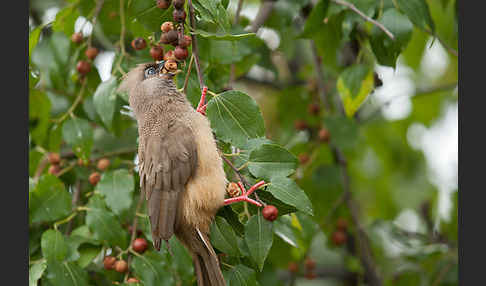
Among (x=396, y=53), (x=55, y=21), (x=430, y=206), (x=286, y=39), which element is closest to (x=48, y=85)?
(x=55, y=21)

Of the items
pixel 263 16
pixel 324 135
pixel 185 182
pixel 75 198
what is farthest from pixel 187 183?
pixel 324 135

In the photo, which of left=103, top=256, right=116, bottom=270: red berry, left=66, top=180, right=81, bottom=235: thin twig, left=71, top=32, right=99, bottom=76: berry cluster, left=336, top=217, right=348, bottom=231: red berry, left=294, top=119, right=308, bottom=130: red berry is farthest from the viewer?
left=294, top=119, right=308, bottom=130: red berry

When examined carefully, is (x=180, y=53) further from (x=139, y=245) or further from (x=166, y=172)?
(x=139, y=245)

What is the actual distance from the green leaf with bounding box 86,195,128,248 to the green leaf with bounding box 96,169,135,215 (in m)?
0.06

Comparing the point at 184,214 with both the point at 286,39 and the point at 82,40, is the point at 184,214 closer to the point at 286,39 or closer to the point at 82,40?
the point at 82,40

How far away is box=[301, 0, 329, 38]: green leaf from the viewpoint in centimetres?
389

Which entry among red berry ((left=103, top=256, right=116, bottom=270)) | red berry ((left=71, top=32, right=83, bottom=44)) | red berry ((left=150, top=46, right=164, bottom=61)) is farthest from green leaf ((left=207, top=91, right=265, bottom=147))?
red berry ((left=71, top=32, right=83, bottom=44))

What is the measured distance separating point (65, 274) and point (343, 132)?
8.32 ft

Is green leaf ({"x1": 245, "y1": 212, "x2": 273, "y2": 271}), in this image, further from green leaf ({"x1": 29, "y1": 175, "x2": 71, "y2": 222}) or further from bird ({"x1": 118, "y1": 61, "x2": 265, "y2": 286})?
green leaf ({"x1": 29, "y1": 175, "x2": 71, "y2": 222})

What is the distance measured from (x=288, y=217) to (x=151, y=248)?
2.79 feet

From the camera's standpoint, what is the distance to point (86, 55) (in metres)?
4.04

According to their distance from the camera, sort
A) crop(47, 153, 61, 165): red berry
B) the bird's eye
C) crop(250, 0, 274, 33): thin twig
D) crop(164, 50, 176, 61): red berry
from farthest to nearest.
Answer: crop(250, 0, 274, 33): thin twig → crop(47, 153, 61, 165): red berry → the bird's eye → crop(164, 50, 176, 61): red berry

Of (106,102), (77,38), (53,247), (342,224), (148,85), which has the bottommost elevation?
(342,224)

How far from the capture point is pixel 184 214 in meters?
3.16
